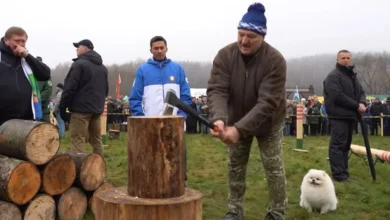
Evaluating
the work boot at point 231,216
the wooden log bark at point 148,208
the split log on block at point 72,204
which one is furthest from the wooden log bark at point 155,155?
the split log on block at point 72,204

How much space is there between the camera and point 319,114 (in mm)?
21469

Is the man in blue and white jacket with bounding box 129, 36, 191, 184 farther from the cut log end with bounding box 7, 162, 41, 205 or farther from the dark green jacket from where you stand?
the dark green jacket

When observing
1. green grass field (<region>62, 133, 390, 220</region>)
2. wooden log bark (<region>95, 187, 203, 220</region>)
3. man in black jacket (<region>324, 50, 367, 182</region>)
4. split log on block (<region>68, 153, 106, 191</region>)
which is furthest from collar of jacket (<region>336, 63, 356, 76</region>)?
wooden log bark (<region>95, 187, 203, 220</region>)

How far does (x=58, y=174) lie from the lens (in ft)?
17.2

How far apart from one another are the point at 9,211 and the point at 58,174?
667mm

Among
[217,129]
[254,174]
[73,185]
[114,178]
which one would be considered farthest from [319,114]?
[217,129]

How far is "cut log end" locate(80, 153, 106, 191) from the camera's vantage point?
18.3 ft

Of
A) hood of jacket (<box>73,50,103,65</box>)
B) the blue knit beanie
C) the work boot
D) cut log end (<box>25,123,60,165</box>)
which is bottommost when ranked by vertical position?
the work boot

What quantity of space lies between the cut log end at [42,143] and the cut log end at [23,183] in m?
0.10

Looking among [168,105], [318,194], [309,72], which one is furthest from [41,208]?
[309,72]

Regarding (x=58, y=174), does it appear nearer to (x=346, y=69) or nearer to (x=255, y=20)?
(x=255, y=20)

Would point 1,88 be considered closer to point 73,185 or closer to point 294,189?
point 73,185

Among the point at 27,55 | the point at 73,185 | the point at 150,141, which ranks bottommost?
the point at 73,185

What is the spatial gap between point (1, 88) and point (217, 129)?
272 centimetres
